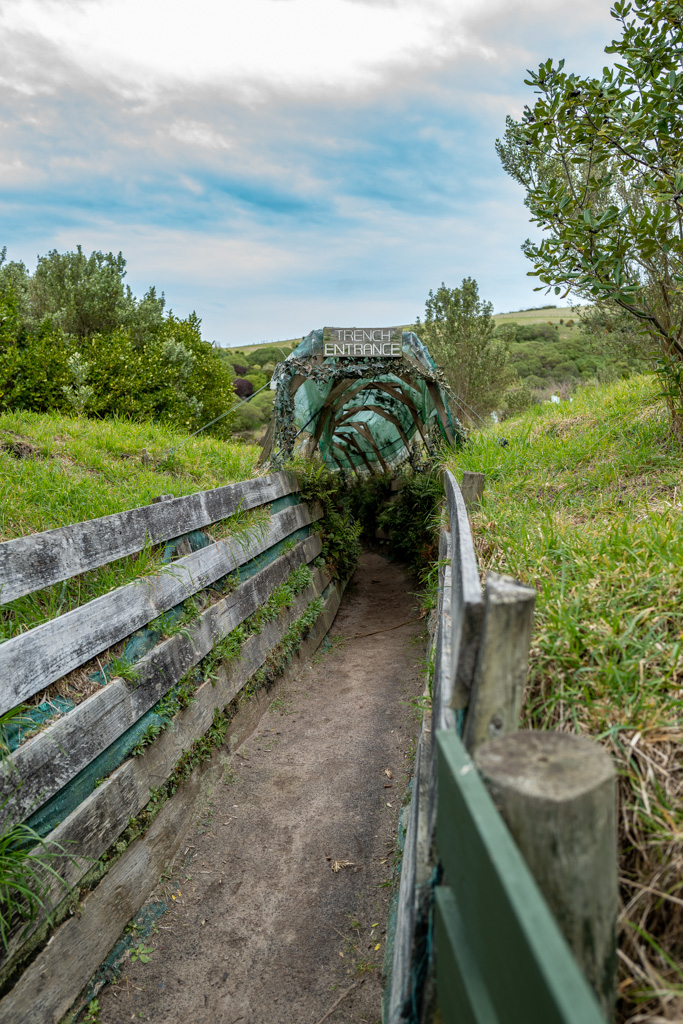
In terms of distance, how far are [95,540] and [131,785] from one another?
1.48 meters

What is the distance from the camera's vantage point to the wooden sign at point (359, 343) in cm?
884

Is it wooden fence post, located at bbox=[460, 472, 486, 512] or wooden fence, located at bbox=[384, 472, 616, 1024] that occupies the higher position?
wooden fence post, located at bbox=[460, 472, 486, 512]

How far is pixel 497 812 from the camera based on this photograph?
4.81ft

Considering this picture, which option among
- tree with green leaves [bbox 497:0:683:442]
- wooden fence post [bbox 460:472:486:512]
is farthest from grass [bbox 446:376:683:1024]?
tree with green leaves [bbox 497:0:683:442]

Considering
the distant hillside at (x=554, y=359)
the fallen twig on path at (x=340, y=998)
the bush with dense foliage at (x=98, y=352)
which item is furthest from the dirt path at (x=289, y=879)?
the distant hillside at (x=554, y=359)

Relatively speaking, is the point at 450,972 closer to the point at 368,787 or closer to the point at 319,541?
the point at 368,787

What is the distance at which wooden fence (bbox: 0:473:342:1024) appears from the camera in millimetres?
2793

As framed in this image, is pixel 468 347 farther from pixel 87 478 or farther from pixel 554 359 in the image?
pixel 554 359

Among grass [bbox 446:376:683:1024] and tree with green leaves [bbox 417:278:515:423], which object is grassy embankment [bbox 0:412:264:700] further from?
tree with green leaves [bbox 417:278:515:423]

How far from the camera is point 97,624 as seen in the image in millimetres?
3521

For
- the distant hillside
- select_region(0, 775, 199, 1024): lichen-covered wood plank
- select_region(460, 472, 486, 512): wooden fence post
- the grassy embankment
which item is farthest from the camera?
the distant hillside

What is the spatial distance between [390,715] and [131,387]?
9044mm

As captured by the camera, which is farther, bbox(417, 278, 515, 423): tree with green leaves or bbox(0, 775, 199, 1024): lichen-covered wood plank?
bbox(417, 278, 515, 423): tree with green leaves

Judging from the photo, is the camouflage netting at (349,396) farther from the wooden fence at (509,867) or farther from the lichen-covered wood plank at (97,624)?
the wooden fence at (509,867)
